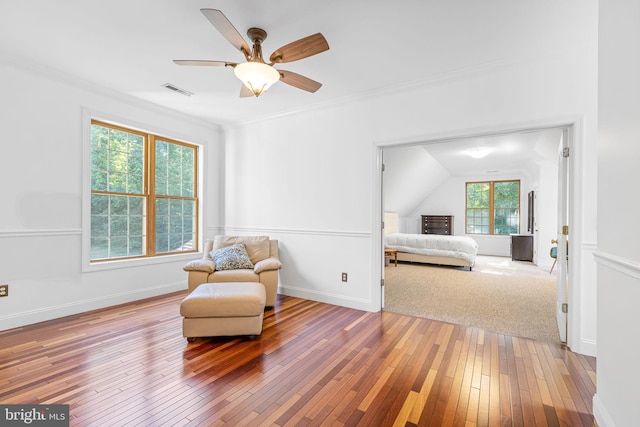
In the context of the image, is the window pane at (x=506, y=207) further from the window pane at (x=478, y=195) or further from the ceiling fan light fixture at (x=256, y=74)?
the ceiling fan light fixture at (x=256, y=74)

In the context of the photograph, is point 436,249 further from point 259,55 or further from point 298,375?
point 259,55

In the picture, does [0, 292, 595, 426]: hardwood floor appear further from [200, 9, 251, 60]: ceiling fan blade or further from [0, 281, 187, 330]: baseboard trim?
[200, 9, 251, 60]: ceiling fan blade

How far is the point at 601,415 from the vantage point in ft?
5.27

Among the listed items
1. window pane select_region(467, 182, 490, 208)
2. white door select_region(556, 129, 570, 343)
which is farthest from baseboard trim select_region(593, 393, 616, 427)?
window pane select_region(467, 182, 490, 208)

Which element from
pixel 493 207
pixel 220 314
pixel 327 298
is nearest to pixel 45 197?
pixel 220 314

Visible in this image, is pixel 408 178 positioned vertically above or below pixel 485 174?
below

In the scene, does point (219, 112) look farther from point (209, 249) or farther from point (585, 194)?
point (585, 194)

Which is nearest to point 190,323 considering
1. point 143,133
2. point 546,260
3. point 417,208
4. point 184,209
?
point 184,209

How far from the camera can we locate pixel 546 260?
641 cm

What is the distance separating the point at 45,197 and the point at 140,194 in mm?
1052

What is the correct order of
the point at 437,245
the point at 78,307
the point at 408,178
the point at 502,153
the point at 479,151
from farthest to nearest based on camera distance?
the point at 408,178 < the point at 437,245 < the point at 502,153 < the point at 479,151 < the point at 78,307

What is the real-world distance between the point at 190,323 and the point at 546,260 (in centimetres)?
719

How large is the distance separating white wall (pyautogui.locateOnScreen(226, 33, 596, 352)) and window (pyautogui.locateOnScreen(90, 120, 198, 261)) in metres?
0.71

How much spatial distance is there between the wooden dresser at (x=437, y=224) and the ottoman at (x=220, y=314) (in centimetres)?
790
